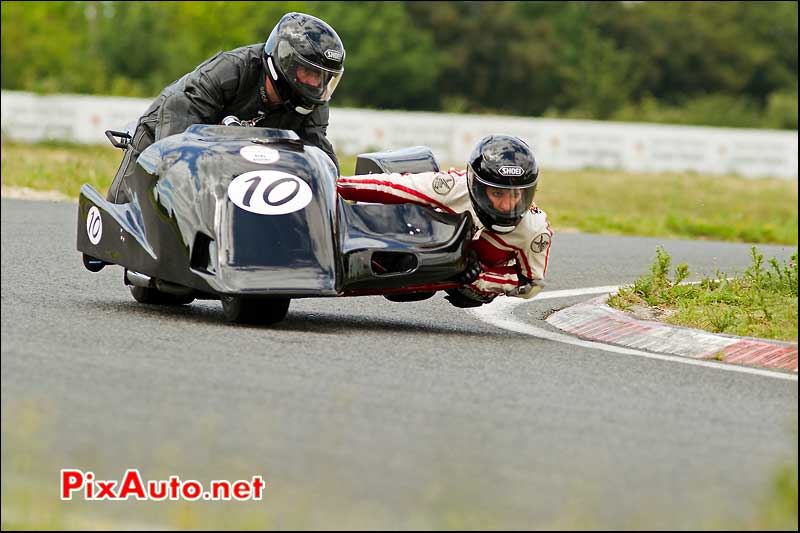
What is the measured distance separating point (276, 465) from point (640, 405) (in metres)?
2.07

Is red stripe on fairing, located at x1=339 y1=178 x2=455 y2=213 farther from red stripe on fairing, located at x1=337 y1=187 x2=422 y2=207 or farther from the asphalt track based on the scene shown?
the asphalt track

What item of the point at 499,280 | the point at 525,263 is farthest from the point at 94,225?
the point at 525,263

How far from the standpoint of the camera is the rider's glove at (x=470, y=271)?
8.30 meters

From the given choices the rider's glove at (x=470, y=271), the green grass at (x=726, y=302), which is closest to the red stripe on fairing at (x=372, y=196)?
the rider's glove at (x=470, y=271)

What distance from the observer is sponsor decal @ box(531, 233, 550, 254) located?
27.9 feet

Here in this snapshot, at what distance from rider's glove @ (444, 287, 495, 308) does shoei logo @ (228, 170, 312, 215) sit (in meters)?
1.15

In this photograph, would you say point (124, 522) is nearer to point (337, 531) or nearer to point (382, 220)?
point (337, 531)

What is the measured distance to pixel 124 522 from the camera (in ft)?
14.5

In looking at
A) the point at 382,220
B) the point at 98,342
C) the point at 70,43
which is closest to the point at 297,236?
the point at 382,220

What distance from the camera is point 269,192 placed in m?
7.76

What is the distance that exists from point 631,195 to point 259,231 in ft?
68.4

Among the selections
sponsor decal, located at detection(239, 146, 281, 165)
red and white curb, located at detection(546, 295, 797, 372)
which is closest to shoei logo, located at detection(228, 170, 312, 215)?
sponsor decal, located at detection(239, 146, 281, 165)

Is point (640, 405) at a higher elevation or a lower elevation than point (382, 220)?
lower

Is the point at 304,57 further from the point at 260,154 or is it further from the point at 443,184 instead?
the point at 443,184
